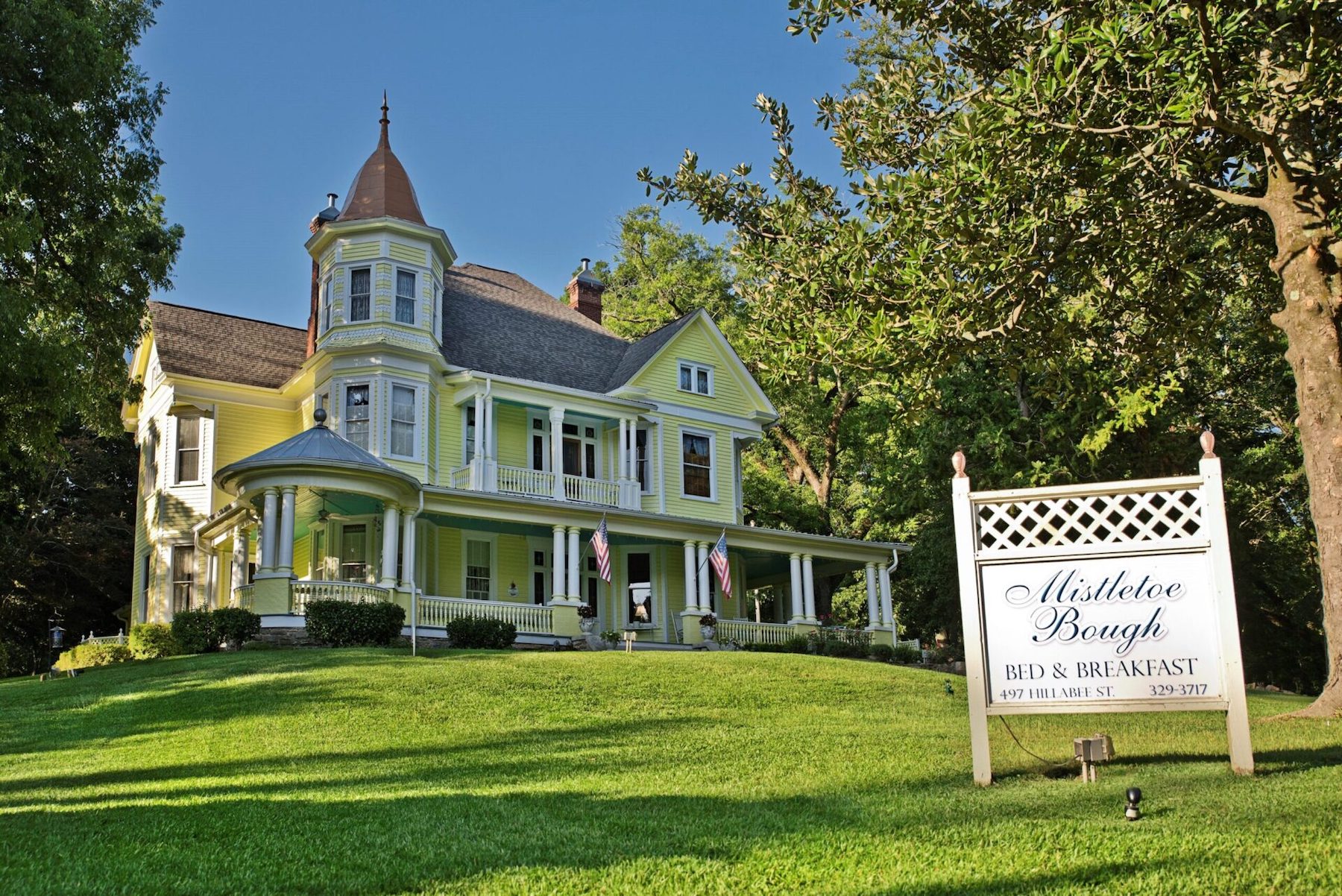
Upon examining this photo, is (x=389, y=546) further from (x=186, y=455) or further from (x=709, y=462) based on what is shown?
(x=709, y=462)

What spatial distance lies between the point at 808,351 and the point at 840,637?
15550 mm

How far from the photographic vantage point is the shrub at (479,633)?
21875mm

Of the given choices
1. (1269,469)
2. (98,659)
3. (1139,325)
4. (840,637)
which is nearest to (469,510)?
(98,659)

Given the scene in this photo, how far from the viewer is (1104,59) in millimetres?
10773

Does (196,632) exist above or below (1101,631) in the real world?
above

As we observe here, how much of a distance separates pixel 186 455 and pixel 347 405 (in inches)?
172

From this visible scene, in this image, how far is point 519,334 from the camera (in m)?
29.9

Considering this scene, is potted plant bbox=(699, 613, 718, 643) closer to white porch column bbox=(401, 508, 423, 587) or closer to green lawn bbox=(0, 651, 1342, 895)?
white porch column bbox=(401, 508, 423, 587)

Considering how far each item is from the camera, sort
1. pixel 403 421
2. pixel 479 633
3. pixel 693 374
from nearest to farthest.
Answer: pixel 479 633 → pixel 403 421 → pixel 693 374

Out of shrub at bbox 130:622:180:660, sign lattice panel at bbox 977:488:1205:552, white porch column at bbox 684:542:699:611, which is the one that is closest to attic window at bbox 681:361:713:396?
white porch column at bbox 684:542:699:611

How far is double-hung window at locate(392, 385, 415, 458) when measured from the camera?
25.1 meters

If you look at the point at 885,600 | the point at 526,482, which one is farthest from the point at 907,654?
the point at 526,482

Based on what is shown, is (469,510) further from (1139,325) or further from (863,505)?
(863,505)

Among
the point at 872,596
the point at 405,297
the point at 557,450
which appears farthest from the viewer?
the point at 872,596
